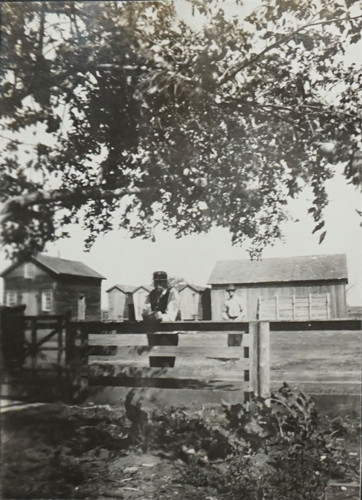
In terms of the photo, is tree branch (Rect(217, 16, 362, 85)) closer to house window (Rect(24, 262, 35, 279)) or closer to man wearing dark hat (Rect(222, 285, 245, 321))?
man wearing dark hat (Rect(222, 285, 245, 321))

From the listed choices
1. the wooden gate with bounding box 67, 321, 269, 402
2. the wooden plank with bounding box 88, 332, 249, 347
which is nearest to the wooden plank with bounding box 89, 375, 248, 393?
the wooden gate with bounding box 67, 321, 269, 402

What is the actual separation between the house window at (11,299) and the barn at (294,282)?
102 centimetres

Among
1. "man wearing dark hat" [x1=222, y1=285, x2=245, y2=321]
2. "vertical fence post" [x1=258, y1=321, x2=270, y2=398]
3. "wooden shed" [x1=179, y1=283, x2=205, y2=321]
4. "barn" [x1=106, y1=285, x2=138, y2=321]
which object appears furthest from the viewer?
"vertical fence post" [x1=258, y1=321, x2=270, y2=398]

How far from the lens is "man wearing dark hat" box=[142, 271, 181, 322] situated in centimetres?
234

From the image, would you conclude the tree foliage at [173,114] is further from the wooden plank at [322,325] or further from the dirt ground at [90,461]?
the dirt ground at [90,461]

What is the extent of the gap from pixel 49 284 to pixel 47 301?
9 centimetres

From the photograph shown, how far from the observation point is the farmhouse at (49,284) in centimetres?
208

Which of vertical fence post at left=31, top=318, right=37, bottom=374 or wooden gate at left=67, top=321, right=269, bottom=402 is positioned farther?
wooden gate at left=67, top=321, right=269, bottom=402

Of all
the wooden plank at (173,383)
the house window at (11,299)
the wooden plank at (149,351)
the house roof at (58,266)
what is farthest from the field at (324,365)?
the house window at (11,299)

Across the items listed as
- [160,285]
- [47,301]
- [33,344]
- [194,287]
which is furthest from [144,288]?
[33,344]

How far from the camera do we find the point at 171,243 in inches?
91.9

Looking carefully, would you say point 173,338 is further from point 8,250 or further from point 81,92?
point 81,92

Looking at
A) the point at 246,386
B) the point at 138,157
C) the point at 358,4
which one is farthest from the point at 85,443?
the point at 358,4

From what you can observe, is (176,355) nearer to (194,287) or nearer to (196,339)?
(196,339)
